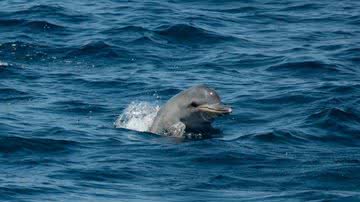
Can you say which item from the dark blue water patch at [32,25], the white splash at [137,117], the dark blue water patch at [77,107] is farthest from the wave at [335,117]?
the dark blue water patch at [32,25]

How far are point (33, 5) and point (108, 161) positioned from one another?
15.6 m

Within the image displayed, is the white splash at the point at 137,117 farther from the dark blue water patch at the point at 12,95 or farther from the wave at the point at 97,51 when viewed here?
the wave at the point at 97,51

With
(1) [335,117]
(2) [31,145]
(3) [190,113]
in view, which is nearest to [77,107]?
(3) [190,113]

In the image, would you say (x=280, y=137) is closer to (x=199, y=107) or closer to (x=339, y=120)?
(x=199, y=107)

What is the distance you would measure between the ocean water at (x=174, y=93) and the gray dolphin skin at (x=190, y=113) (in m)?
0.37

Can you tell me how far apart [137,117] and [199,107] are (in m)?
1.64

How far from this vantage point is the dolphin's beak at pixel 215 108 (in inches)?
866

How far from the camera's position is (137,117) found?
2355 cm

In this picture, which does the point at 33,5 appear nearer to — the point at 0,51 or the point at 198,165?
the point at 0,51

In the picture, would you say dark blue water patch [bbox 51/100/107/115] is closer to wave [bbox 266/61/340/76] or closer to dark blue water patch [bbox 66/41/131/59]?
dark blue water patch [bbox 66/41/131/59]

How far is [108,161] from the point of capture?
64.8 feet

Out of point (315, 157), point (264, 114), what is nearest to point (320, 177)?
point (315, 157)

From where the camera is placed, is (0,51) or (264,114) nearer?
(264,114)

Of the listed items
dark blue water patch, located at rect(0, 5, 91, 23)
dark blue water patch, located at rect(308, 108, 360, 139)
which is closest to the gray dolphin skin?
dark blue water patch, located at rect(308, 108, 360, 139)
